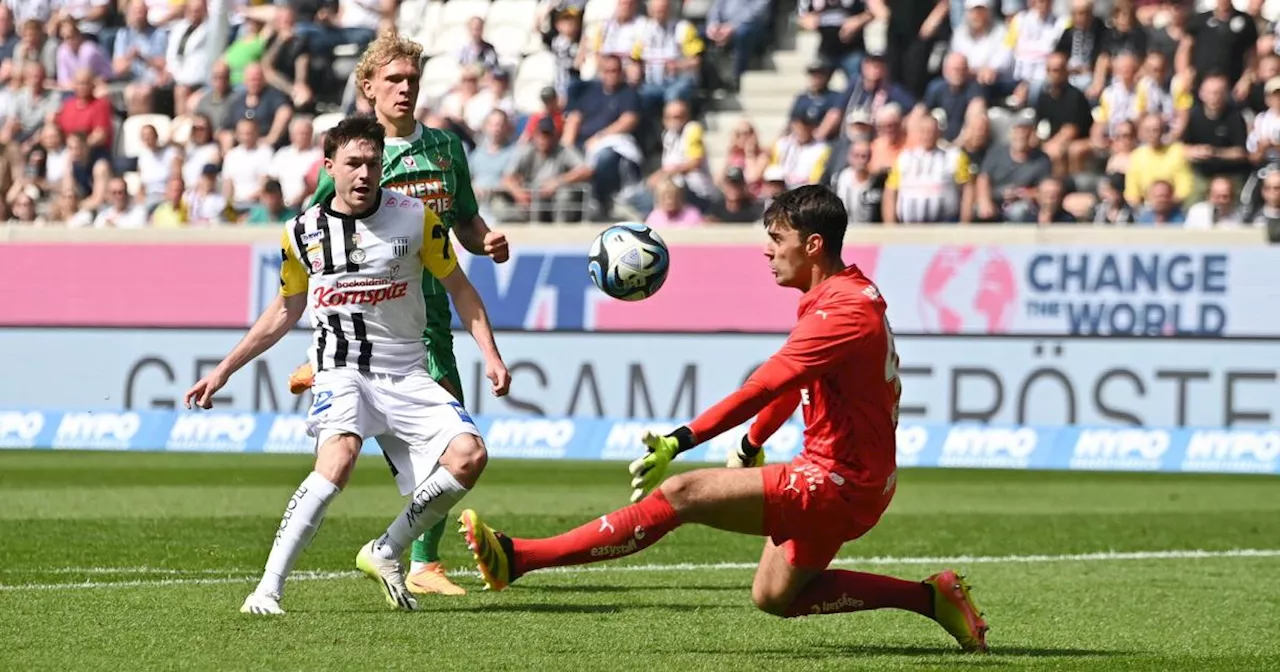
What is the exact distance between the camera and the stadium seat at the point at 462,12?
959 inches

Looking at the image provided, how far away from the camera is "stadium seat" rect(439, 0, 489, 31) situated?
24.4 meters

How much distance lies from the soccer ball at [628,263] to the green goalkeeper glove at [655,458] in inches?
91.7

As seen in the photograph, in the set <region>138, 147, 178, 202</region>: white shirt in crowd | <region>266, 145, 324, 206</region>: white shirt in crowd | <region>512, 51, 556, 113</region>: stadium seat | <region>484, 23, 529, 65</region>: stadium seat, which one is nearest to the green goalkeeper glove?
<region>266, 145, 324, 206</region>: white shirt in crowd

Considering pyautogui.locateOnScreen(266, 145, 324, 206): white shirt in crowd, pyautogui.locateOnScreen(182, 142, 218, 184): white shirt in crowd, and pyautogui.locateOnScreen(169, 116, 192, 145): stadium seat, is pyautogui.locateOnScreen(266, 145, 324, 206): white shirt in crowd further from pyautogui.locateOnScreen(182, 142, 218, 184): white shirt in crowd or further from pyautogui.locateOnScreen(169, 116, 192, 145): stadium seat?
pyautogui.locateOnScreen(169, 116, 192, 145): stadium seat

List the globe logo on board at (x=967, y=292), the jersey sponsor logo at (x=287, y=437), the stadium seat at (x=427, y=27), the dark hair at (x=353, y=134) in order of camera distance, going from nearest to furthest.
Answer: the dark hair at (x=353, y=134)
the globe logo on board at (x=967, y=292)
the jersey sponsor logo at (x=287, y=437)
the stadium seat at (x=427, y=27)

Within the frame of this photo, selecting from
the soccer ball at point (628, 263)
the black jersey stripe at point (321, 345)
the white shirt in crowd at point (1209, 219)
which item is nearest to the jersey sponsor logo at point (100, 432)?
the white shirt in crowd at point (1209, 219)

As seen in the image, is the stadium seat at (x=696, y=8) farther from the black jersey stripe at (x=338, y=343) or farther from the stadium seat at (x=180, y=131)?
the black jersey stripe at (x=338, y=343)

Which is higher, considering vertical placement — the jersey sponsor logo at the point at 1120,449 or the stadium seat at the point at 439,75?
the stadium seat at the point at 439,75

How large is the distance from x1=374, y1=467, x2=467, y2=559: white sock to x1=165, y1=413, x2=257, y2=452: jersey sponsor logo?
1131cm

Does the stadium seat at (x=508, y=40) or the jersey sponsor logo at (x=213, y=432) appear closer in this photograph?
the jersey sponsor logo at (x=213, y=432)

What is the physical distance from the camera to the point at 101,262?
2100 cm

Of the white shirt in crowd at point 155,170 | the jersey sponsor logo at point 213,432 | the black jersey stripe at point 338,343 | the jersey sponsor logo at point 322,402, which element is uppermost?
the black jersey stripe at point 338,343

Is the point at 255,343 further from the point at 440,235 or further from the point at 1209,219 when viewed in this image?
the point at 1209,219

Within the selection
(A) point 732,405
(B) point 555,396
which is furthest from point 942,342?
(A) point 732,405
